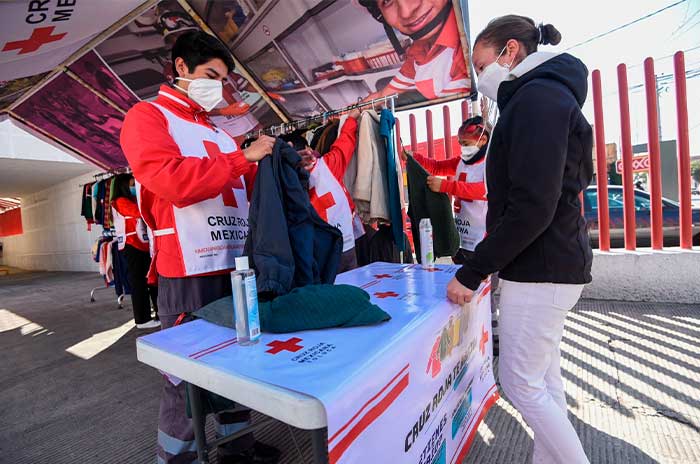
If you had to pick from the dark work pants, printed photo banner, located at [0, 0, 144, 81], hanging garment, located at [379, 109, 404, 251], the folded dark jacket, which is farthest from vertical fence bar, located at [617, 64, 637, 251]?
the dark work pants

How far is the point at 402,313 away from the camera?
1.11 metres

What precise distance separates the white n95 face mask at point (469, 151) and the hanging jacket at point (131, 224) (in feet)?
9.31

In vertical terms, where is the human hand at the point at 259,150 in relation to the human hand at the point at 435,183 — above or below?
above

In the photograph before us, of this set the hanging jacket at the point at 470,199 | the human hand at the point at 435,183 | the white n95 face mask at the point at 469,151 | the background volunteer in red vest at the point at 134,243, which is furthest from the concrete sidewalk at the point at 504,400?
the white n95 face mask at the point at 469,151

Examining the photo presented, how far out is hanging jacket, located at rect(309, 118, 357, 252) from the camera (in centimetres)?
192

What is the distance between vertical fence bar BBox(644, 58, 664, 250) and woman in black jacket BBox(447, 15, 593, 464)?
10.5ft

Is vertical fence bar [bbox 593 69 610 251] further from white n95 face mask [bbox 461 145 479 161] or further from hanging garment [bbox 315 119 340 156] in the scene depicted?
hanging garment [bbox 315 119 340 156]

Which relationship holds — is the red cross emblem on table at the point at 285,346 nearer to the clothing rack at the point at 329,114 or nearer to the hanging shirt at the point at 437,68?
the clothing rack at the point at 329,114

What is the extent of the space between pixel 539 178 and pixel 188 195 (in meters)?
1.03

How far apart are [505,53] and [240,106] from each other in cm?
256

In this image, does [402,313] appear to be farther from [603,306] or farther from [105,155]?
[105,155]

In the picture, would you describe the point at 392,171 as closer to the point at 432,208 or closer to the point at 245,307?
the point at 432,208

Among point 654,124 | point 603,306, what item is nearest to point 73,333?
point 603,306

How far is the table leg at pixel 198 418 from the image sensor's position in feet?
3.25
